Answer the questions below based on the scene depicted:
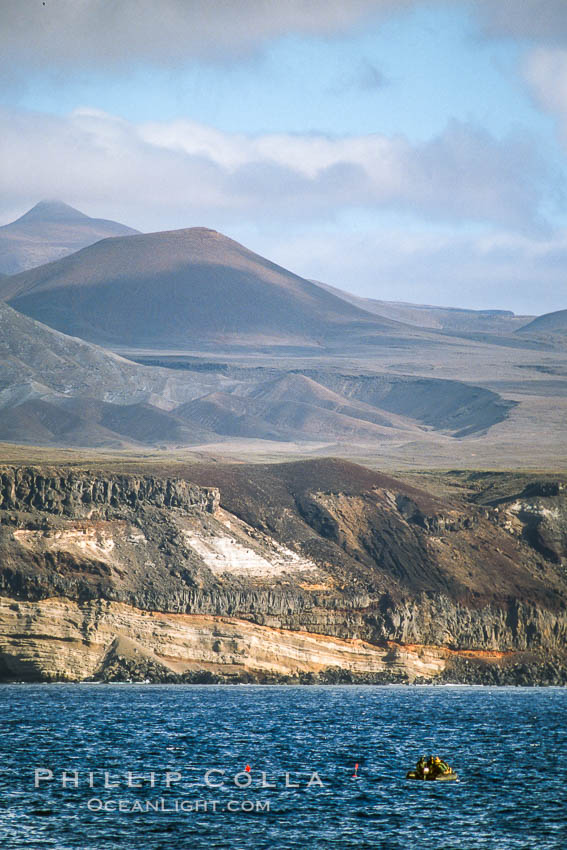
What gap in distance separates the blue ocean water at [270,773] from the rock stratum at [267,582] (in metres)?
10.5

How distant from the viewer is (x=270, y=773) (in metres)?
57.9

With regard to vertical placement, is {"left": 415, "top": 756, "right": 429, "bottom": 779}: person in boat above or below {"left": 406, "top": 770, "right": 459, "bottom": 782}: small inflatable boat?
above

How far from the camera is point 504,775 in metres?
58.9

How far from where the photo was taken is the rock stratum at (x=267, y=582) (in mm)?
103188

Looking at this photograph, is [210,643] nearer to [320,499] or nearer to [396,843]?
[320,499]

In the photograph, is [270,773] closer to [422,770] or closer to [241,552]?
[422,770]

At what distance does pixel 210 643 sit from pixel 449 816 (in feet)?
202

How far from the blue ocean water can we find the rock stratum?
1050 centimetres

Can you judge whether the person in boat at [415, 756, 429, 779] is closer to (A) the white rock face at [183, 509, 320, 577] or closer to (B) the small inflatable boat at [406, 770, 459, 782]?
(B) the small inflatable boat at [406, 770, 459, 782]

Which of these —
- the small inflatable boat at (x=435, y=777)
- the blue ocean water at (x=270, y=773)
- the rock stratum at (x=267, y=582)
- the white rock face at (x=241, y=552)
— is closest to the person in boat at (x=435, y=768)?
the small inflatable boat at (x=435, y=777)

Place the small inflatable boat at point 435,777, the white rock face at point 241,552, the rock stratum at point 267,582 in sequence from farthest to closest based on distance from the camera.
A: the white rock face at point 241,552 → the rock stratum at point 267,582 → the small inflatable boat at point 435,777

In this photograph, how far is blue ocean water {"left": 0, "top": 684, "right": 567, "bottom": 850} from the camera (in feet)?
150

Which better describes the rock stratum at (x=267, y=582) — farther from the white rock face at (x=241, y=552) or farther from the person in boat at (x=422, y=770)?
the person in boat at (x=422, y=770)

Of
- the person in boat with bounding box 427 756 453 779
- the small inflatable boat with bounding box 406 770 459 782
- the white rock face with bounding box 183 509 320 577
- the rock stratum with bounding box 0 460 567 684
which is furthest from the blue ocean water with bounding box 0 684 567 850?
the white rock face with bounding box 183 509 320 577
